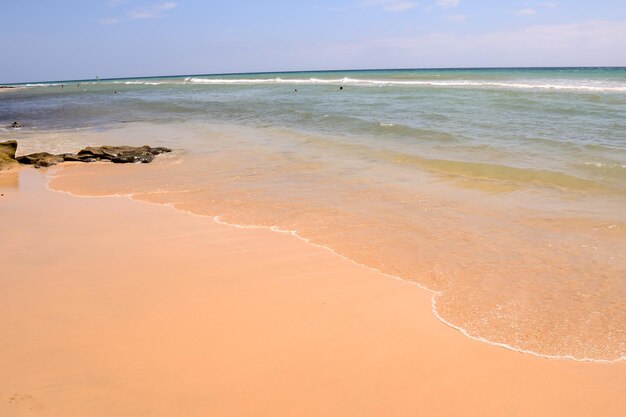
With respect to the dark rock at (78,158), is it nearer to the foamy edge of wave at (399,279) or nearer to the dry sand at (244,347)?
the foamy edge of wave at (399,279)

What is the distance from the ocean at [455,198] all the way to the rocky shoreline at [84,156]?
59cm

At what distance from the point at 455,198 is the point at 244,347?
186 inches

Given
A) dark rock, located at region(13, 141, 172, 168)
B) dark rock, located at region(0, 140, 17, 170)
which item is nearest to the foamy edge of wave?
dark rock, located at region(13, 141, 172, 168)

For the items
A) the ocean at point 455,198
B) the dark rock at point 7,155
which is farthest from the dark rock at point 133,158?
the dark rock at point 7,155

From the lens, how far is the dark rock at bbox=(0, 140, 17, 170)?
10.2 metres

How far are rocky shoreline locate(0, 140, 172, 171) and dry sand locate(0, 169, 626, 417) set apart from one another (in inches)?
236

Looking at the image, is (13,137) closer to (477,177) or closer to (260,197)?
(260,197)

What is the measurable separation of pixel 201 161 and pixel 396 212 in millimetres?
5451

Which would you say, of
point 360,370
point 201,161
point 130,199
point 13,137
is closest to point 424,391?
point 360,370

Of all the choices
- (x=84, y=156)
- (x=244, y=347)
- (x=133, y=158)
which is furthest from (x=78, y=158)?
(x=244, y=347)

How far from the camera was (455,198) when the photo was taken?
A: 7.05 m

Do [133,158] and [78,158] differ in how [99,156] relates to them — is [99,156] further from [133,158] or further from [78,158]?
[133,158]

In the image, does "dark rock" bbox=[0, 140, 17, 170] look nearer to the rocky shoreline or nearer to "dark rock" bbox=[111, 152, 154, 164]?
the rocky shoreline

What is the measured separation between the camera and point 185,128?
16641mm
